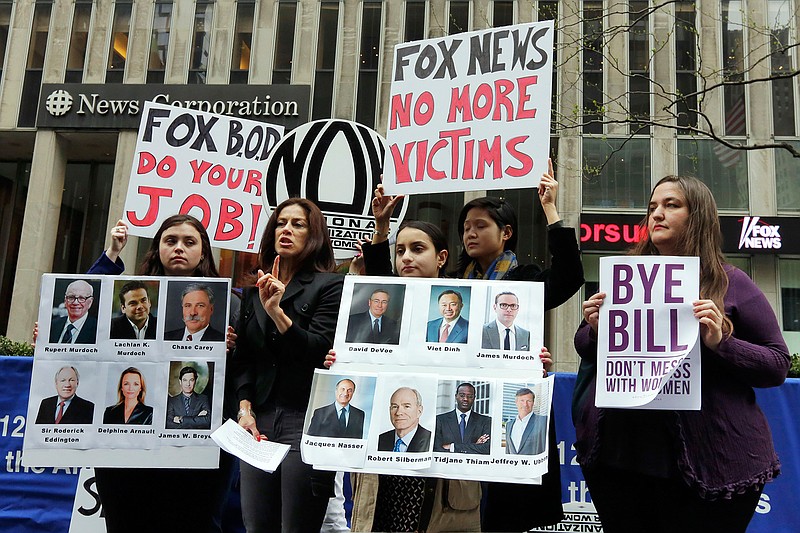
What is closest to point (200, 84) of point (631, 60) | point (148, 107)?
point (631, 60)

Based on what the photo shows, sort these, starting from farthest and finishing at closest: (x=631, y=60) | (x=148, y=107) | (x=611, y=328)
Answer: (x=631, y=60), (x=148, y=107), (x=611, y=328)

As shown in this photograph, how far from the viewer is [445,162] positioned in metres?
3.75

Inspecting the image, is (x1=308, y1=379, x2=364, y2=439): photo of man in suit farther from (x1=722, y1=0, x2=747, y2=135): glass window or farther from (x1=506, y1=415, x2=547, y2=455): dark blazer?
(x1=722, y1=0, x2=747, y2=135): glass window

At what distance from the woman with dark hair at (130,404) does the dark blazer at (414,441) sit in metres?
1.08

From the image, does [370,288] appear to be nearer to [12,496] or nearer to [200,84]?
[12,496]

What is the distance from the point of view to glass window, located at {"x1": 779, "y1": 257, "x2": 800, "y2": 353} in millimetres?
19844

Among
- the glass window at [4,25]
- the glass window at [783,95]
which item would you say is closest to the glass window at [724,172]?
the glass window at [783,95]

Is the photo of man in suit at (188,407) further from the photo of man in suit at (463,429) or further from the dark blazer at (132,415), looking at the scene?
A: the photo of man in suit at (463,429)

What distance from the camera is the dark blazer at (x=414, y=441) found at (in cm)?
271

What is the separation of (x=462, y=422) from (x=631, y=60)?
20160 millimetres

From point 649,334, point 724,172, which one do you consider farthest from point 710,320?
point 724,172

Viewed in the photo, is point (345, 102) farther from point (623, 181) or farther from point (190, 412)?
point (190, 412)

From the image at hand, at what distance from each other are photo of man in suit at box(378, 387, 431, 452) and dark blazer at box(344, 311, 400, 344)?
0.24 m

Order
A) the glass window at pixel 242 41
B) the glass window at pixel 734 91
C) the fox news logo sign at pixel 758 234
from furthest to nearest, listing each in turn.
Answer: the glass window at pixel 242 41 < the glass window at pixel 734 91 < the fox news logo sign at pixel 758 234
